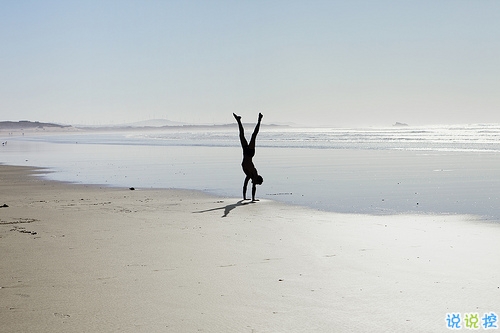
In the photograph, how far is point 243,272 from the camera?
22.1ft

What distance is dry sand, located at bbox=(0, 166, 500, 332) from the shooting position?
5102mm

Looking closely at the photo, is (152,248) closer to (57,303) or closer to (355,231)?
(57,303)

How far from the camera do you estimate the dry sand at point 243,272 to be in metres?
5.10

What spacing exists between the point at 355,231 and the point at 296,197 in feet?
16.5

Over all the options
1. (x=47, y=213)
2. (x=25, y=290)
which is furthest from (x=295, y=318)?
(x=47, y=213)

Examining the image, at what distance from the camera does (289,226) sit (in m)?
10.0

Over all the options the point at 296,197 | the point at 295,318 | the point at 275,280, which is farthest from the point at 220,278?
the point at 296,197

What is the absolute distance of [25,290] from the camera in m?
6.03

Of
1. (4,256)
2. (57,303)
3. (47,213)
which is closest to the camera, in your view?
(57,303)

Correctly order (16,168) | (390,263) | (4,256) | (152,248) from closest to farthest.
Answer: (390,263) → (4,256) → (152,248) → (16,168)

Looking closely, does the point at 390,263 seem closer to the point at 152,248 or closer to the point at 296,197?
the point at 152,248

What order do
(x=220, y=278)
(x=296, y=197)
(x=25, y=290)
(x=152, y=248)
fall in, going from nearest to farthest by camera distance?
1. (x=25, y=290)
2. (x=220, y=278)
3. (x=152, y=248)
4. (x=296, y=197)

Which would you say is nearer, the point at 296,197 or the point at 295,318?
the point at 295,318

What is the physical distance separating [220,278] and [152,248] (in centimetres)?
201
